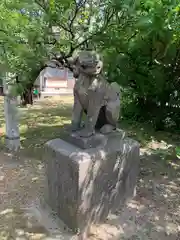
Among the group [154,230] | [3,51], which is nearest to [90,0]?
[3,51]

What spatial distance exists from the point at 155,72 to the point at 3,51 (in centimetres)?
336

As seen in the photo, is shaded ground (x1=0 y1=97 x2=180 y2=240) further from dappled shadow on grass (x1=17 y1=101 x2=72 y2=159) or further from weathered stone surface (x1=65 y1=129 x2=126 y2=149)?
weathered stone surface (x1=65 y1=129 x2=126 y2=149)

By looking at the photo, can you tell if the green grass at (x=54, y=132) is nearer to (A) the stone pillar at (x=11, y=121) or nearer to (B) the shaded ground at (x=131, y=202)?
(B) the shaded ground at (x=131, y=202)

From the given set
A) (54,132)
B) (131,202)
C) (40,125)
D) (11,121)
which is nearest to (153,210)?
(131,202)

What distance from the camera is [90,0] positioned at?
13.4 feet

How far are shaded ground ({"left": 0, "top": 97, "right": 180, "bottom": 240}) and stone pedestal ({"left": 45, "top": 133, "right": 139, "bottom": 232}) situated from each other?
239mm

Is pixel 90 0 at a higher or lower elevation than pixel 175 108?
higher

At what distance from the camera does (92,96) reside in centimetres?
287

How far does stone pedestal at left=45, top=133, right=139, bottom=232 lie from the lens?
2.79 meters

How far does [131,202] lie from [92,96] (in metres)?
1.61

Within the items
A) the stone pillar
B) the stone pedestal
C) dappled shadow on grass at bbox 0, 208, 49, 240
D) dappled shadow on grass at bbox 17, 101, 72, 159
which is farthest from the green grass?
dappled shadow on grass at bbox 0, 208, 49, 240

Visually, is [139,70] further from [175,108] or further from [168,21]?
[168,21]

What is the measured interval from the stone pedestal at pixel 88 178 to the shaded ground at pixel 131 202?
0.78 feet

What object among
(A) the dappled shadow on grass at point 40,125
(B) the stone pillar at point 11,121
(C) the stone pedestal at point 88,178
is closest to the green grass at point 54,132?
(A) the dappled shadow on grass at point 40,125
